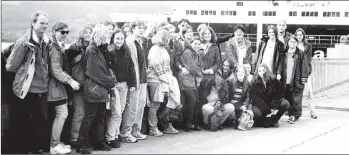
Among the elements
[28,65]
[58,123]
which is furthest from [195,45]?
[28,65]

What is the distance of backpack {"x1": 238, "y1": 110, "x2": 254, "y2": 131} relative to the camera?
6.52 metres

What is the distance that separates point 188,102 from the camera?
6426 mm

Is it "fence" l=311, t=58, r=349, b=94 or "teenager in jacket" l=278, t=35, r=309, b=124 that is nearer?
"teenager in jacket" l=278, t=35, r=309, b=124

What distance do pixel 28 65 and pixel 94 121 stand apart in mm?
1136

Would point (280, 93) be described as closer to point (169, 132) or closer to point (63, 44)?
point (169, 132)

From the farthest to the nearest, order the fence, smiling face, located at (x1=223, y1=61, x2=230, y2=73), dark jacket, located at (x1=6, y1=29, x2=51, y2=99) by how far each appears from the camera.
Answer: the fence
smiling face, located at (x1=223, y1=61, x2=230, y2=73)
dark jacket, located at (x1=6, y1=29, x2=51, y2=99)

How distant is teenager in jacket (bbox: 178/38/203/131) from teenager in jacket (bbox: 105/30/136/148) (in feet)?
3.66

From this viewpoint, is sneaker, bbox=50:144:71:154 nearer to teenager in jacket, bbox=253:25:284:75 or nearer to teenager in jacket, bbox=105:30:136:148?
teenager in jacket, bbox=105:30:136:148

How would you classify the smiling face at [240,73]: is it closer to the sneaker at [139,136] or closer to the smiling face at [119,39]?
the sneaker at [139,136]

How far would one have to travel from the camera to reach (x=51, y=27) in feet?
16.0

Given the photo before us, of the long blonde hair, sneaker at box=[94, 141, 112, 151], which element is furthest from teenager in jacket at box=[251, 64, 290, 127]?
the long blonde hair

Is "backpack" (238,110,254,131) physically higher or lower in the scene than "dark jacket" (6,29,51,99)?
lower

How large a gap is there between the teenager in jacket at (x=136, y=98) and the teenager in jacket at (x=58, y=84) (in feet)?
3.10

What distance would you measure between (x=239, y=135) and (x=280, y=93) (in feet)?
4.09
